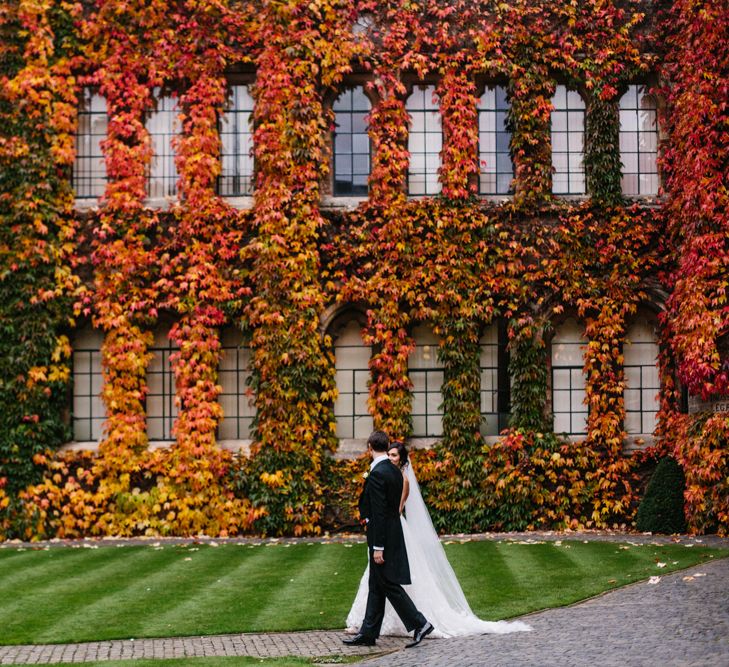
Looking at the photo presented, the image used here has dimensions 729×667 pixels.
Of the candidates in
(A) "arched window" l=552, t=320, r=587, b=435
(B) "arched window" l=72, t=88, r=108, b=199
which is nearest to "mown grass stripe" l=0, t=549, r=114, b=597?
(B) "arched window" l=72, t=88, r=108, b=199

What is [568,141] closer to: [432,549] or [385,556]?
[432,549]

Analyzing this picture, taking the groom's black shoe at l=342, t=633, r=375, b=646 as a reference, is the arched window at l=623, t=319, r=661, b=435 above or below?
above

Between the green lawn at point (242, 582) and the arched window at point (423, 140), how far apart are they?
686 cm

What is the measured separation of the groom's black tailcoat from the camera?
32.3 feet

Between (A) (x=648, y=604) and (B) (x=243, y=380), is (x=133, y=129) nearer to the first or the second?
(B) (x=243, y=380)

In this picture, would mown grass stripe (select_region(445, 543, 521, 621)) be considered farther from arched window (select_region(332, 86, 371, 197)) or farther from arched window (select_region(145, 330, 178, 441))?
arched window (select_region(332, 86, 371, 197))

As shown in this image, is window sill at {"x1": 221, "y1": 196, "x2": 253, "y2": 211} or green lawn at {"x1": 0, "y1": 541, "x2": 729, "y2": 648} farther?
window sill at {"x1": 221, "y1": 196, "x2": 253, "y2": 211}

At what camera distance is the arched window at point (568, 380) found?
19.6 m

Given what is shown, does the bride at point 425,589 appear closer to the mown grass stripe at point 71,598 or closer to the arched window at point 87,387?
the mown grass stripe at point 71,598

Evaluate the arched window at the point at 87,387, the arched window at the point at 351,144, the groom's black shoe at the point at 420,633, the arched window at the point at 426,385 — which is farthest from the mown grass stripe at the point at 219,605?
the arched window at the point at 351,144

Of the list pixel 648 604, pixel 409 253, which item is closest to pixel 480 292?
pixel 409 253

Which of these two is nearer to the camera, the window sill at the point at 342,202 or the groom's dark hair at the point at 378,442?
the groom's dark hair at the point at 378,442

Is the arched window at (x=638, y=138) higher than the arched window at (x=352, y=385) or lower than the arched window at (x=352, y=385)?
higher

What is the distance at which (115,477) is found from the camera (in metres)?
19.0
